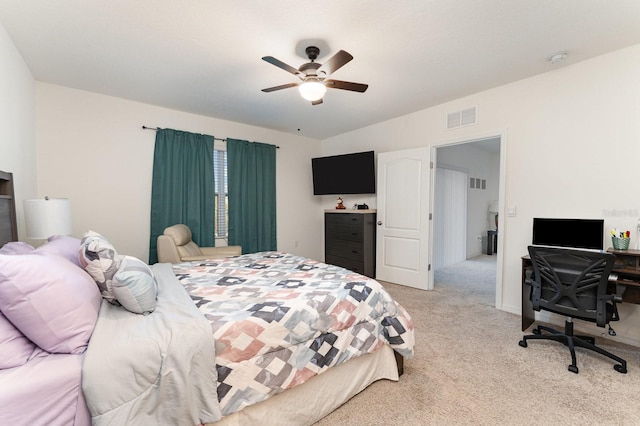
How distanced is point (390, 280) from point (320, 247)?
1768mm

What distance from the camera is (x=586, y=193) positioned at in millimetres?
2705

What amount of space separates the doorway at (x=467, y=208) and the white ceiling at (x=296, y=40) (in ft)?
6.96

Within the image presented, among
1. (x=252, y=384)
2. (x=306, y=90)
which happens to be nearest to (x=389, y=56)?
(x=306, y=90)

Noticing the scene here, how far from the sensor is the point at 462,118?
359cm

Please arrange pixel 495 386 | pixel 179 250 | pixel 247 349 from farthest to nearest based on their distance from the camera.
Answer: pixel 179 250, pixel 495 386, pixel 247 349

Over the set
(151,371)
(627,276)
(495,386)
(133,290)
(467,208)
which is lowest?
(495,386)

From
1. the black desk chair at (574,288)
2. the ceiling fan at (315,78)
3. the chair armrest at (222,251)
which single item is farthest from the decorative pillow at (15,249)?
the black desk chair at (574,288)

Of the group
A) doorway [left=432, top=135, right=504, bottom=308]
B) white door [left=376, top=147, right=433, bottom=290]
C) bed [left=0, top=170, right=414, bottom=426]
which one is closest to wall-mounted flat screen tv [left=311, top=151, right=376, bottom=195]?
white door [left=376, top=147, right=433, bottom=290]

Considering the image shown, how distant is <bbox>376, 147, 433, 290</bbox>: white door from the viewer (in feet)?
13.2

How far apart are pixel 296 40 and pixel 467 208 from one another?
18.3 ft

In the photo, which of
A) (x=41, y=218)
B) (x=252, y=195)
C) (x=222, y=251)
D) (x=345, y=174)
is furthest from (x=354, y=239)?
(x=41, y=218)

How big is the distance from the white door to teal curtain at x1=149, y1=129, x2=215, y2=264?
2695 mm

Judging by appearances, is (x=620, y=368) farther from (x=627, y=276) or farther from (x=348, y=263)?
(x=348, y=263)

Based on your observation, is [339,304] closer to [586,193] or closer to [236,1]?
[236,1]
